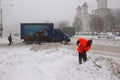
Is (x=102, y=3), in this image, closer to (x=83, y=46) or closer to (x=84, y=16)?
(x=84, y=16)

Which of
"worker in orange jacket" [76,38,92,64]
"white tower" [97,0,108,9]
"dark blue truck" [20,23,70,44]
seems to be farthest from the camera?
"white tower" [97,0,108,9]

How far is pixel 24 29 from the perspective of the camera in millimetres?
39344

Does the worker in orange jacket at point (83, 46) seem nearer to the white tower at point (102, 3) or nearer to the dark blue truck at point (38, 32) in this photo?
the dark blue truck at point (38, 32)

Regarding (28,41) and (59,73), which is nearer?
(59,73)

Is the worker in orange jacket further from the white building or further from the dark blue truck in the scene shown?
the white building

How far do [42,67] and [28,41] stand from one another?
25.2 meters

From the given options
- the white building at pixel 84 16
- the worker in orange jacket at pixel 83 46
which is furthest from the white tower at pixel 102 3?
the worker in orange jacket at pixel 83 46

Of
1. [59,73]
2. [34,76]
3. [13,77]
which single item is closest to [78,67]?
A: [59,73]

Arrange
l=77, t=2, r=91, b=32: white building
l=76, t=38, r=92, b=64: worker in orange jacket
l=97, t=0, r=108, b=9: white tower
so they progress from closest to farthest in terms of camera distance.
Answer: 1. l=76, t=38, r=92, b=64: worker in orange jacket
2. l=97, t=0, r=108, b=9: white tower
3. l=77, t=2, r=91, b=32: white building

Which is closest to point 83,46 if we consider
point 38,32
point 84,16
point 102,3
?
point 38,32

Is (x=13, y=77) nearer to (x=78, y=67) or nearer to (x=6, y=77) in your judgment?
(x=6, y=77)

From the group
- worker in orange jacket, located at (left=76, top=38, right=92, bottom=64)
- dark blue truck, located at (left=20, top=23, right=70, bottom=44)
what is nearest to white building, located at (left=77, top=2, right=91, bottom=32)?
dark blue truck, located at (left=20, top=23, right=70, bottom=44)

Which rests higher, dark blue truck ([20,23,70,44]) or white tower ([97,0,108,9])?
white tower ([97,0,108,9])

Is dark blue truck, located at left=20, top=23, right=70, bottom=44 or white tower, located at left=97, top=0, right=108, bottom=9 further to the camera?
white tower, located at left=97, top=0, right=108, bottom=9
